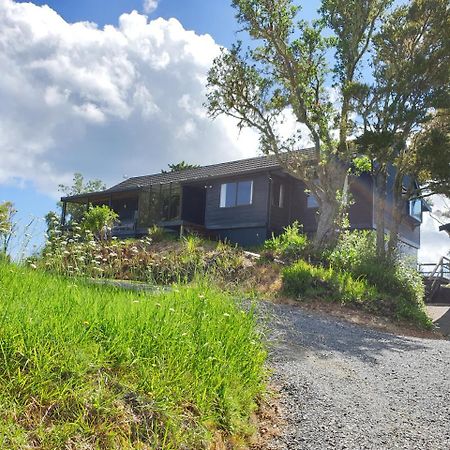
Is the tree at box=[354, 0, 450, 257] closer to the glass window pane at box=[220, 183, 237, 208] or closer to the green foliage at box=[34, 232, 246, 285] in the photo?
the green foliage at box=[34, 232, 246, 285]

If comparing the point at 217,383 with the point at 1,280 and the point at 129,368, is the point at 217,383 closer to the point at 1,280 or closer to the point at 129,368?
the point at 129,368

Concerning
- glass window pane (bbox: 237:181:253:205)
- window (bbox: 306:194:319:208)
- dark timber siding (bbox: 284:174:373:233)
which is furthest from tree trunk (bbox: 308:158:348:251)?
glass window pane (bbox: 237:181:253:205)

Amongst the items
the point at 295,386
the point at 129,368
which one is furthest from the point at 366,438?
the point at 129,368

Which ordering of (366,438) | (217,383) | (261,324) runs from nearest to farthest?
(217,383)
(366,438)
(261,324)

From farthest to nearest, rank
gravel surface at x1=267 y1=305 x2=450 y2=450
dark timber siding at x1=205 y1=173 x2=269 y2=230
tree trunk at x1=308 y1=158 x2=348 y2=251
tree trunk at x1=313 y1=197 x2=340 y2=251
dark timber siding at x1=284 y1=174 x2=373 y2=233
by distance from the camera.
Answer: dark timber siding at x1=205 y1=173 x2=269 y2=230 < dark timber siding at x1=284 y1=174 x2=373 y2=233 < tree trunk at x1=308 y1=158 x2=348 y2=251 < tree trunk at x1=313 y1=197 x2=340 y2=251 < gravel surface at x1=267 y1=305 x2=450 y2=450

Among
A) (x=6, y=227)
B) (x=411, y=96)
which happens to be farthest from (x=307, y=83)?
(x=6, y=227)

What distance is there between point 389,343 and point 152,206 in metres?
23.3

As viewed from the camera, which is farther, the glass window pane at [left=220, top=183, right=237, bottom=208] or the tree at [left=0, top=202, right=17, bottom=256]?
the glass window pane at [left=220, top=183, right=237, bottom=208]

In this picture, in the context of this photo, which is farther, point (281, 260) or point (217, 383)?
point (281, 260)

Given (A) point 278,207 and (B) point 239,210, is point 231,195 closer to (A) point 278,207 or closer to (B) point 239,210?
(B) point 239,210

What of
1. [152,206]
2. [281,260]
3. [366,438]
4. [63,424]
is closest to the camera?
[63,424]

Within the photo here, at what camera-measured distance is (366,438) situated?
412 cm

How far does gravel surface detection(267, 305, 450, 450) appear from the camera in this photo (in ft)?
13.6

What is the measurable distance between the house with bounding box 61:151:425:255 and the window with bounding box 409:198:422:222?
72 mm
